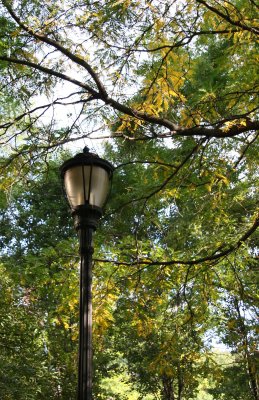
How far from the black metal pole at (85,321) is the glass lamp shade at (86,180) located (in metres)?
0.16

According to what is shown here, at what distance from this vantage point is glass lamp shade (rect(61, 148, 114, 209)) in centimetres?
230


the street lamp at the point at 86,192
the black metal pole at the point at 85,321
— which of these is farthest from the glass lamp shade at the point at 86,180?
the black metal pole at the point at 85,321

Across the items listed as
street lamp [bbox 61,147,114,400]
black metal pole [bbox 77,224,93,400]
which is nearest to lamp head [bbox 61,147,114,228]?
street lamp [bbox 61,147,114,400]

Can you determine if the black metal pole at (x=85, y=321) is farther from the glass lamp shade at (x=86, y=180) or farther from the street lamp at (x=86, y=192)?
the glass lamp shade at (x=86, y=180)

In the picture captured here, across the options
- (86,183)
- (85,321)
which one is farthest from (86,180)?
(85,321)

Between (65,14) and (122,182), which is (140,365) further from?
(65,14)

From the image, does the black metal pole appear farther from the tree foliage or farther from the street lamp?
the tree foliage

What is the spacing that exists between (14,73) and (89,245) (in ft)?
6.27

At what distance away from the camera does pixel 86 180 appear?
2.31 meters

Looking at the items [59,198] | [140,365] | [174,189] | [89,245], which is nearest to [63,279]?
[174,189]

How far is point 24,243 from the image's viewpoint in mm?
11891

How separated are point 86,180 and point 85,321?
76 centimetres

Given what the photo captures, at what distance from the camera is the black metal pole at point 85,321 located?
1.85 metres

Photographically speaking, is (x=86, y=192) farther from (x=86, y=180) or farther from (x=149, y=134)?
(x=149, y=134)
